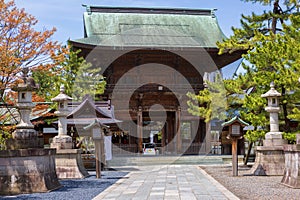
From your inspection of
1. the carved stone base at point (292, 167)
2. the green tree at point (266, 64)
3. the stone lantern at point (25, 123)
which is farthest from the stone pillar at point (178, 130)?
the stone lantern at point (25, 123)

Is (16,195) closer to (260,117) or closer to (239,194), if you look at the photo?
(239,194)

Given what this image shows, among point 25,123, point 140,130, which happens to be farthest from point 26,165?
point 140,130

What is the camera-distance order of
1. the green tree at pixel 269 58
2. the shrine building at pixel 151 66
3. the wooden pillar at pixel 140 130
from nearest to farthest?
the green tree at pixel 269 58, the wooden pillar at pixel 140 130, the shrine building at pixel 151 66

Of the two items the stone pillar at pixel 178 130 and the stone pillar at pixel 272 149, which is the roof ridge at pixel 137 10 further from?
the stone pillar at pixel 272 149

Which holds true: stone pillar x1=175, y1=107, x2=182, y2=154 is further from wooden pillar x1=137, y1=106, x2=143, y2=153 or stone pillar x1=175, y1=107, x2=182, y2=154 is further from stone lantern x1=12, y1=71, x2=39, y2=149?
stone lantern x1=12, y1=71, x2=39, y2=149

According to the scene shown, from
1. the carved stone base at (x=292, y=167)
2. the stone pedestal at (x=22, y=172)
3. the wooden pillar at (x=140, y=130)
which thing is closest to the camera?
the stone pedestal at (x=22, y=172)

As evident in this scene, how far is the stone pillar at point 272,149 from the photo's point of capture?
1329cm

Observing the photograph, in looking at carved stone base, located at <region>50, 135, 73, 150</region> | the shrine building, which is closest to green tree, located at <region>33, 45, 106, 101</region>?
the shrine building

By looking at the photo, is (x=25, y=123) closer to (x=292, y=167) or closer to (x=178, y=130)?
(x=292, y=167)

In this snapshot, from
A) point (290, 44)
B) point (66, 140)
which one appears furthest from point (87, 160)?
point (290, 44)

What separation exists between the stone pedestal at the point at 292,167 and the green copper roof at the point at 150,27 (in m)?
13.9

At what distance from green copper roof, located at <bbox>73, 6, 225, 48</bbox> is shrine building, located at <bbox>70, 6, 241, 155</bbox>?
0.06 meters

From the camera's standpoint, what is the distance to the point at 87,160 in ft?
58.5

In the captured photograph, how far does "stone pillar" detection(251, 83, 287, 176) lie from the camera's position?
13289 mm
